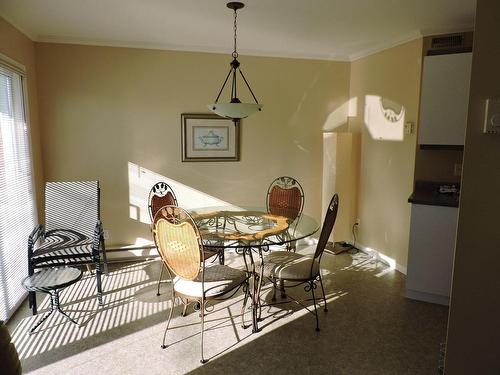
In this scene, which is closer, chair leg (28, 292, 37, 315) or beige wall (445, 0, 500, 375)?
beige wall (445, 0, 500, 375)

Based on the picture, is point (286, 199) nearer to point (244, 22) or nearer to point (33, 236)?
point (244, 22)

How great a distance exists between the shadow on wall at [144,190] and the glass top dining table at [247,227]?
72 centimetres

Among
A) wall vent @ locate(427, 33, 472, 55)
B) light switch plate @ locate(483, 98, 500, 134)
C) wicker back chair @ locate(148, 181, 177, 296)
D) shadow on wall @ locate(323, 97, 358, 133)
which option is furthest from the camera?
shadow on wall @ locate(323, 97, 358, 133)

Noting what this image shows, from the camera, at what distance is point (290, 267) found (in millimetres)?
2818

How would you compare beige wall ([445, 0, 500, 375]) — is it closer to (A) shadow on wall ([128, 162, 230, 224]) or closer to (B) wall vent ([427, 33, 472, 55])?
(B) wall vent ([427, 33, 472, 55])

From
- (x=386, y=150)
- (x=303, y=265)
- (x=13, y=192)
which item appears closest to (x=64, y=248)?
(x=13, y=192)

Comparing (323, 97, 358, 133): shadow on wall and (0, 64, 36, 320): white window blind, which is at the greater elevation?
(323, 97, 358, 133): shadow on wall

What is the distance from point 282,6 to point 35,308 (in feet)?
9.88

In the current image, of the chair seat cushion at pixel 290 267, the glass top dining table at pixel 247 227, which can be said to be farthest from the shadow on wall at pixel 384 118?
the chair seat cushion at pixel 290 267

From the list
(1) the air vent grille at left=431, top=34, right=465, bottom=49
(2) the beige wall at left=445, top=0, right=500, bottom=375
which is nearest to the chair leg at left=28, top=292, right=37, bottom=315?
(2) the beige wall at left=445, top=0, right=500, bottom=375

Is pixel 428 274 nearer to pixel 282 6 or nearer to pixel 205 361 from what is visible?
pixel 205 361

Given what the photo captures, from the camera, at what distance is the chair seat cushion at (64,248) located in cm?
296

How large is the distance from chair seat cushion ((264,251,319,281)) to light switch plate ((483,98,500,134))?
1.58 meters

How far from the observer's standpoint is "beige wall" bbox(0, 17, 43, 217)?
3.00m
